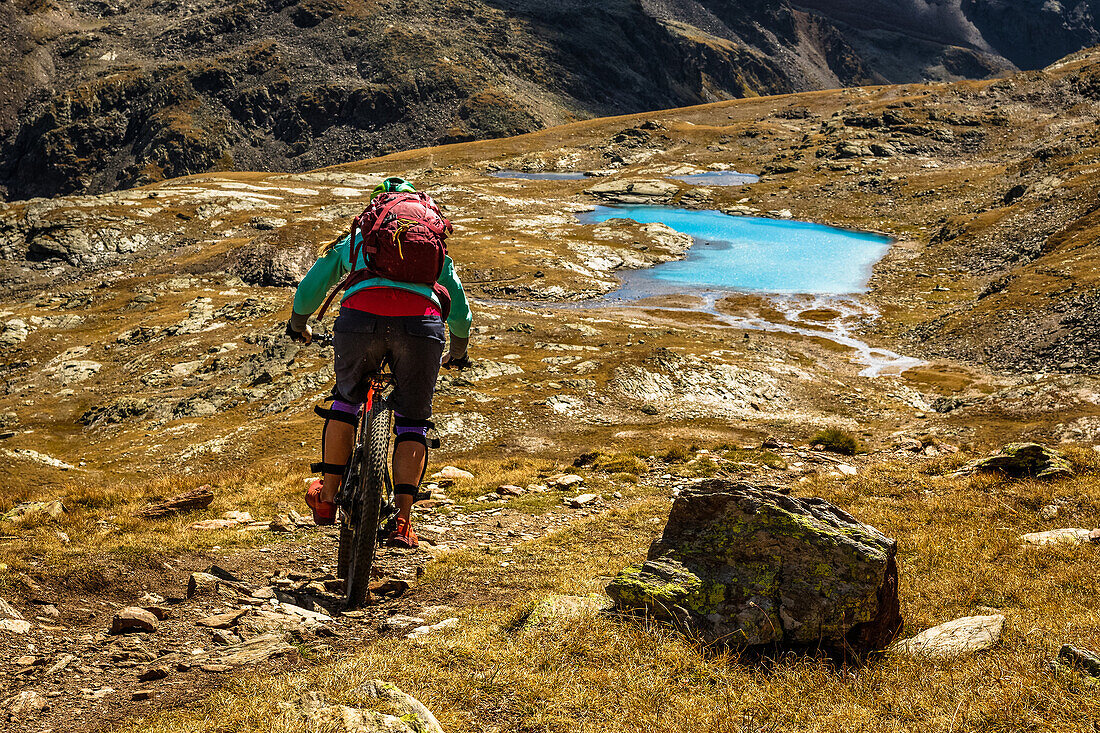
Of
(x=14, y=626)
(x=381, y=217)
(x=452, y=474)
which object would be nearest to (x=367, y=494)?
(x=381, y=217)

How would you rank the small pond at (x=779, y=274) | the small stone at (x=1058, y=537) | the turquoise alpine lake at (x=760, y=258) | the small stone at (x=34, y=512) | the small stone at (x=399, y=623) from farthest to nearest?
1. the turquoise alpine lake at (x=760, y=258)
2. the small pond at (x=779, y=274)
3. the small stone at (x=34, y=512)
4. the small stone at (x=1058, y=537)
5. the small stone at (x=399, y=623)

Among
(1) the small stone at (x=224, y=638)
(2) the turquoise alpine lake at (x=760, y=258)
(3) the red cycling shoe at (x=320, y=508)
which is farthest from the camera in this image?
(2) the turquoise alpine lake at (x=760, y=258)

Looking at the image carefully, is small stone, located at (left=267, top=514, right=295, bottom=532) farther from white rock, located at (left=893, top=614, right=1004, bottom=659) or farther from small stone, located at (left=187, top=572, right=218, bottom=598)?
white rock, located at (left=893, top=614, right=1004, bottom=659)

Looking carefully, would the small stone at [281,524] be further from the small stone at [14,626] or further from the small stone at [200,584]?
the small stone at [14,626]

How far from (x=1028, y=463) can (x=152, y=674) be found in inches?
602

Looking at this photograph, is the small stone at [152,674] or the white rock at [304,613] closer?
the small stone at [152,674]

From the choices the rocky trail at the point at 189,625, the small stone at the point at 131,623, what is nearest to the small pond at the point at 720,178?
the rocky trail at the point at 189,625

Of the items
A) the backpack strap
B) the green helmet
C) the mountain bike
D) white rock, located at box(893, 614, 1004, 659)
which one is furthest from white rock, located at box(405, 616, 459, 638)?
the green helmet

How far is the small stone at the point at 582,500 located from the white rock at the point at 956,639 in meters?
8.66

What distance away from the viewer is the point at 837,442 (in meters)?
21.0

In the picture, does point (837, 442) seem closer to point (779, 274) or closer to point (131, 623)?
point (131, 623)

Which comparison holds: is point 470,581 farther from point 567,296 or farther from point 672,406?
point 567,296

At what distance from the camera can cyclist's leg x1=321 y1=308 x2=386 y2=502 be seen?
22.1 feet

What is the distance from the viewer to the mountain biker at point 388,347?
22.1 ft
